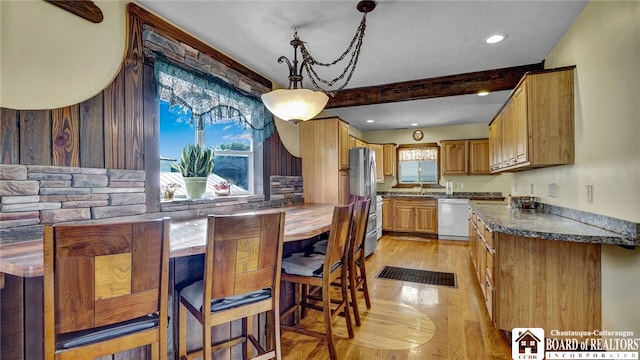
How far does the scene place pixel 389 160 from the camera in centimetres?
669

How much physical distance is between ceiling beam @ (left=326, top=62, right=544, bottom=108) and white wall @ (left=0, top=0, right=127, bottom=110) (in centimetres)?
276

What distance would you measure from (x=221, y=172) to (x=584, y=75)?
3332mm

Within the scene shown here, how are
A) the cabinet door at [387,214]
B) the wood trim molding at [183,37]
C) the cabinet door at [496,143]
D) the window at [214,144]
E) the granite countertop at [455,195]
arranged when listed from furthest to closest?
the cabinet door at [387,214] → the granite countertop at [455,195] → the cabinet door at [496,143] → the window at [214,144] → the wood trim molding at [183,37]

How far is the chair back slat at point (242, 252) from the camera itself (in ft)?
3.99

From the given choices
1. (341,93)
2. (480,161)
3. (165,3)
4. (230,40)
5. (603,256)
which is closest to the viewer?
(603,256)

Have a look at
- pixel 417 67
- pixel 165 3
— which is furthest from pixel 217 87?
pixel 417 67

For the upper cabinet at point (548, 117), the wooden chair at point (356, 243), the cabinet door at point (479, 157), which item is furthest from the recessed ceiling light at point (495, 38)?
the cabinet door at point (479, 157)

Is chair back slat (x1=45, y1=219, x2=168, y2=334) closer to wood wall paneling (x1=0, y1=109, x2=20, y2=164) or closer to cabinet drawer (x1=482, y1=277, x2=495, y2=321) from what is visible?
wood wall paneling (x1=0, y1=109, x2=20, y2=164)

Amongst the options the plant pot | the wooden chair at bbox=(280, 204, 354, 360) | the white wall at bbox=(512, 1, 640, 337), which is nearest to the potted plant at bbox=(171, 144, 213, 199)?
the plant pot

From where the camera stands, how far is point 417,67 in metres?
3.24

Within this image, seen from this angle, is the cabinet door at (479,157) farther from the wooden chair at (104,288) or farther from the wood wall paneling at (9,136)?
the wood wall paneling at (9,136)

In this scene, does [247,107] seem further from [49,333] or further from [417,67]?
[49,333]

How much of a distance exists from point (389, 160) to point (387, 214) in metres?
1.31

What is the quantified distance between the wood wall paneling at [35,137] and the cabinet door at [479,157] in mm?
6396
